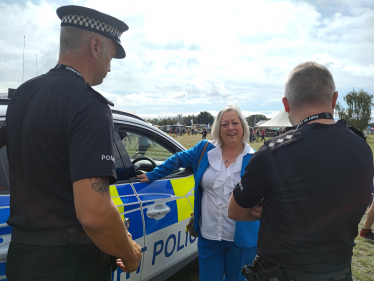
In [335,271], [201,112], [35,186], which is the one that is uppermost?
[201,112]

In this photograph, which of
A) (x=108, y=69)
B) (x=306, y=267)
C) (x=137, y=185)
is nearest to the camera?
(x=306, y=267)

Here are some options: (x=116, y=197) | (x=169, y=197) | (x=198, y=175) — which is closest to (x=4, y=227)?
(x=116, y=197)

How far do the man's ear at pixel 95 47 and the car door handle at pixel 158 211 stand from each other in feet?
3.93

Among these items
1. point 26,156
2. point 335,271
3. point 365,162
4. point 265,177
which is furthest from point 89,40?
point 335,271

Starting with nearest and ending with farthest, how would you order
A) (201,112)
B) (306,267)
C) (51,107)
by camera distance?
(51,107)
(306,267)
(201,112)

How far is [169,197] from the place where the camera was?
2219mm

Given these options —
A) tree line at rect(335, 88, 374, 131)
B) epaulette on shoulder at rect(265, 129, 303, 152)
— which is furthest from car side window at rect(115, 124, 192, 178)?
tree line at rect(335, 88, 374, 131)

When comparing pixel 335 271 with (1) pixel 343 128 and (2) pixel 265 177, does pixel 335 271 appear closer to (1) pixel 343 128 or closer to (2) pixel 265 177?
(2) pixel 265 177

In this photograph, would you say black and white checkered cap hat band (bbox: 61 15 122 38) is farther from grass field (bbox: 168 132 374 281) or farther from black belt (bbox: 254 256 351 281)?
grass field (bbox: 168 132 374 281)

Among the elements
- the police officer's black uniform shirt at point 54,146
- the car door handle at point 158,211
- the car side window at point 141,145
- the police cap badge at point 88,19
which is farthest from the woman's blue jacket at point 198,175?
the police cap badge at point 88,19

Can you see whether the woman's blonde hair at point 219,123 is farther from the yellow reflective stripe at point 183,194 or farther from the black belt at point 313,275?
the black belt at point 313,275

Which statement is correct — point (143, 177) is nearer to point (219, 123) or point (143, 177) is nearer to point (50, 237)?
point (219, 123)

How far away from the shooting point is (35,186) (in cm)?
106

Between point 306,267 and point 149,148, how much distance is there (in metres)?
1.85
